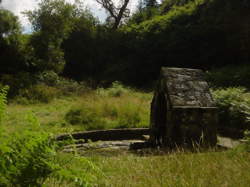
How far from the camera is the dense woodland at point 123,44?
17.8m

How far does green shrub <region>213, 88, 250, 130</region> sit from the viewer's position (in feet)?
26.5

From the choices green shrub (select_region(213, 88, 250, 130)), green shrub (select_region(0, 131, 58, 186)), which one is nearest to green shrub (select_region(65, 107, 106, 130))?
green shrub (select_region(213, 88, 250, 130))

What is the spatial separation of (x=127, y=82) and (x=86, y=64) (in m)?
4.24

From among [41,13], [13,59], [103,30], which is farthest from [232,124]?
[103,30]

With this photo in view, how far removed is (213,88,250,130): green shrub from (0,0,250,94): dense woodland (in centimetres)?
892

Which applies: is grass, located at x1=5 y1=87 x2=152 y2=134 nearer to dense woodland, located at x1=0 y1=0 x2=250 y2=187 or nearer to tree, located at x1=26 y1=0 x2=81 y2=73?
dense woodland, located at x1=0 y1=0 x2=250 y2=187

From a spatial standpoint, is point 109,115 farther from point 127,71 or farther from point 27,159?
point 127,71

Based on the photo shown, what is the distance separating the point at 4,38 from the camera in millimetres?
19656

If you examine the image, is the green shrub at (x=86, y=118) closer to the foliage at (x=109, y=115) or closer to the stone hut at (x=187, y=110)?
the foliage at (x=109, y=115)

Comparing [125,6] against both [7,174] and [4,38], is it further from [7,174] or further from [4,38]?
[7,174]

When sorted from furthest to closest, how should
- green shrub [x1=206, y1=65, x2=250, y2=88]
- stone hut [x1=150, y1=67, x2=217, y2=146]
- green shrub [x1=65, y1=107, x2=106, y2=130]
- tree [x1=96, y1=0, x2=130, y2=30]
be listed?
tree [x1=96, y1=0, x2=130, y2=30] < green shrub [x1=206, y1=65, x2=250, y2=88] < green shrub [x1=65, y1=107, x2=106, y2=130] < stone hut [x1=150, y1=67, x2=217, y2=146]

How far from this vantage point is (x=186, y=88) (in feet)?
19.9

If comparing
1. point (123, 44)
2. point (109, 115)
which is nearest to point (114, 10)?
point (123, 44)

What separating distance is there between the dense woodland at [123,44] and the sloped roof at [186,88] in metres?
12.0
